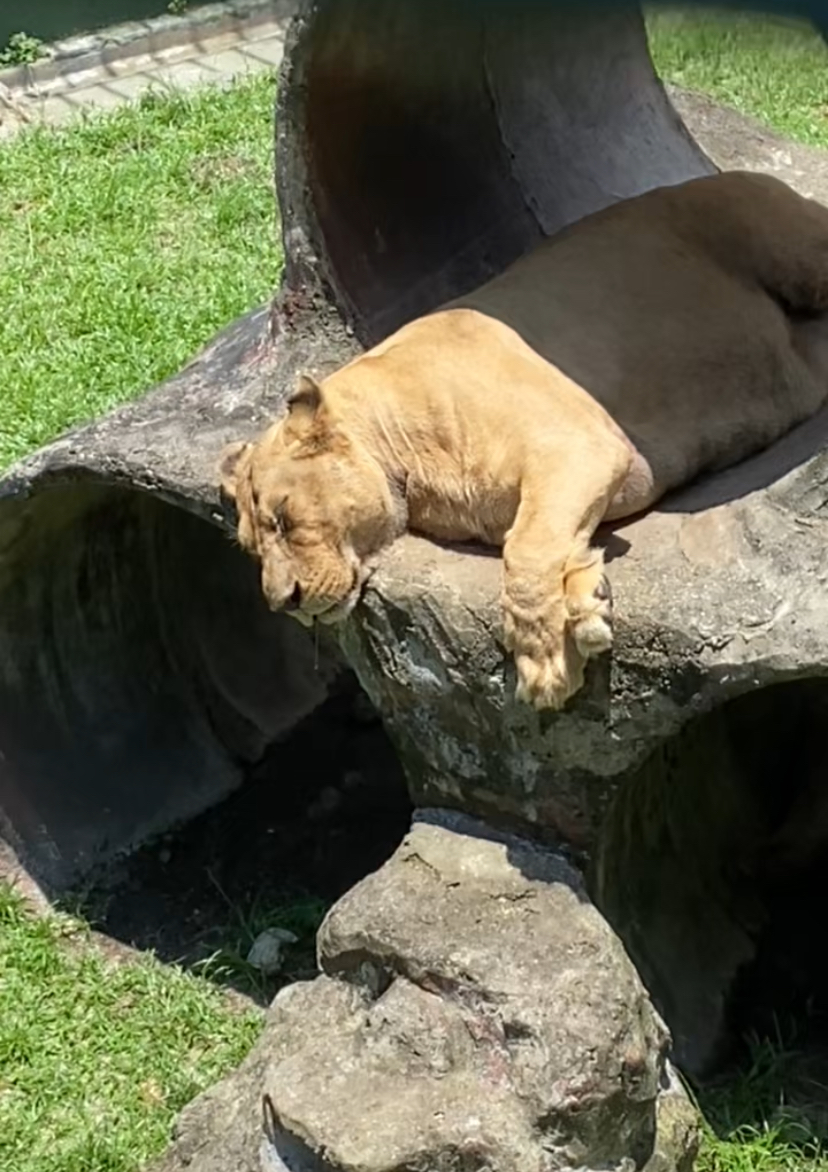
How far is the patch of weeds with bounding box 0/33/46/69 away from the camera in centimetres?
960

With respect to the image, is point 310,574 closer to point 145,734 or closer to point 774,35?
point 774,35

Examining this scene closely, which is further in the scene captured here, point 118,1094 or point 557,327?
point 118,1094

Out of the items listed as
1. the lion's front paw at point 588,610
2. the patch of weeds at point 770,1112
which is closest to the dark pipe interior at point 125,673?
the lion's front paw at point 588,610

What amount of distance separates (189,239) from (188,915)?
12.4ft

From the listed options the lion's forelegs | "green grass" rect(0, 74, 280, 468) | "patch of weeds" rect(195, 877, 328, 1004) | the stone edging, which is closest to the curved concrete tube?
the lion's forelegs

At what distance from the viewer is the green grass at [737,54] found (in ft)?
9.80

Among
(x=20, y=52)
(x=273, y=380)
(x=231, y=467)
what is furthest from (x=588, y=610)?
(x=20, y=52)

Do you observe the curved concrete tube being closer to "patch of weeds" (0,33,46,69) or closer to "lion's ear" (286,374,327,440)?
"lion's ear" (286,374,327,440)

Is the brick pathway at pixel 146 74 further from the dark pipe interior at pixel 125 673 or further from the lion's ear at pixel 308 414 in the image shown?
the lion's ear at pixel 308 414

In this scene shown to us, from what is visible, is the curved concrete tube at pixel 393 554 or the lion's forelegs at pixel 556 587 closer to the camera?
the lion's forelegs at pixel 556 587

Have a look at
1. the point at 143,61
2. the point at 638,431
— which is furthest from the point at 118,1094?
the point at 143,61

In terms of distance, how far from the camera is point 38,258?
745 centimetres

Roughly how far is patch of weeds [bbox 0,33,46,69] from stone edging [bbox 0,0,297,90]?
3cm

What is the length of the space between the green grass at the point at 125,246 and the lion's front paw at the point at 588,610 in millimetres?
3198
